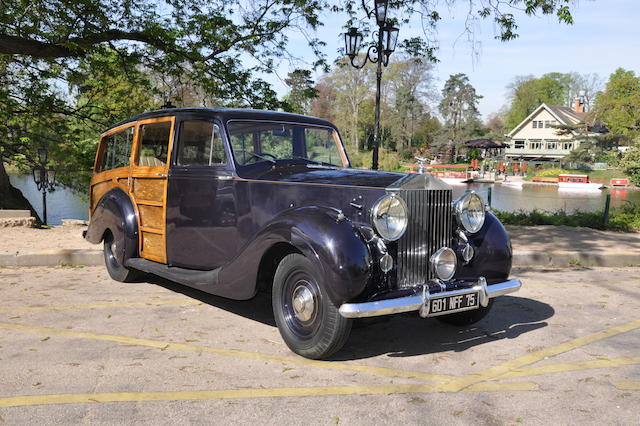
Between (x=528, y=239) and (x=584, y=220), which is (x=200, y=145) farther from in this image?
(x=584, y=220)

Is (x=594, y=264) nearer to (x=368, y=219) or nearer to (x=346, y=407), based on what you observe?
(x=368, y=219)

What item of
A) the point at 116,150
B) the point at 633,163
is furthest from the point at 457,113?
the point at 116,150

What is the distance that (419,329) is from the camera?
15.9 ft

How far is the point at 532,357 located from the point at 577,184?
38387 millimetres

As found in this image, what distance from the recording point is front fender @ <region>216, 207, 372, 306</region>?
3680 mm

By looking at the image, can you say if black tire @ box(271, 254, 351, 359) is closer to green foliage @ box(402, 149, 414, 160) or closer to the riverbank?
the riverbank

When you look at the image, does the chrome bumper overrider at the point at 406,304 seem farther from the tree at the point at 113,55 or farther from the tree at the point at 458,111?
the tree at the point at 458,111

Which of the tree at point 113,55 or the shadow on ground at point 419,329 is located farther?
the tree at point 113,55

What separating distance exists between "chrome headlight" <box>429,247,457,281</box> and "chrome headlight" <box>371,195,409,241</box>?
0.39 meters

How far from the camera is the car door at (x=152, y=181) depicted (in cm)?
571

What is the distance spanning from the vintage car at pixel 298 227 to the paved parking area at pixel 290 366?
0.36 m

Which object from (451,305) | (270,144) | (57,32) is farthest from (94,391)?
(57,32)

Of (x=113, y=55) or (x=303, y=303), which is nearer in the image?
(x=303, y=303)


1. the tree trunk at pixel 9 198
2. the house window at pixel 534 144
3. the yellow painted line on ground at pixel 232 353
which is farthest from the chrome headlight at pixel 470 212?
the house window at pixel 534 144
